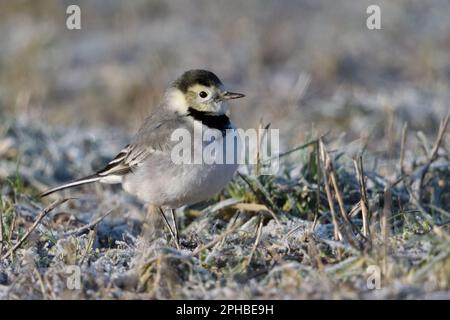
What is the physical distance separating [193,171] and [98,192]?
2.04 meters

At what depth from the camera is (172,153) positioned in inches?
221

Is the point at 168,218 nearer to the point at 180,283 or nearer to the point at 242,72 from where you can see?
the point at 180,283

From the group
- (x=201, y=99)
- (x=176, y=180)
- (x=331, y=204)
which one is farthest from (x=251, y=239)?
(x=201, y=99)

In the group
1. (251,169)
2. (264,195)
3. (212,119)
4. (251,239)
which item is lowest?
(251,239)

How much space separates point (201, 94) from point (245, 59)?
6055mm

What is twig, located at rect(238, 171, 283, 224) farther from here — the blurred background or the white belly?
the blurred background

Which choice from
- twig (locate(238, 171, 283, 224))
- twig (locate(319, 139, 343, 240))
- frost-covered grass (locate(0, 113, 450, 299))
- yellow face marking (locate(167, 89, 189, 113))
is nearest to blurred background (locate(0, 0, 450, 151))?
frost-covered grass (locate(0, 113, 450, 299))

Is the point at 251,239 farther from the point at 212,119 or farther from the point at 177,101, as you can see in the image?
the point at 177,101

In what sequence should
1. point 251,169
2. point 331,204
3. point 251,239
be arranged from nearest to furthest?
point 331,204 < point 251,239 < point 251,169

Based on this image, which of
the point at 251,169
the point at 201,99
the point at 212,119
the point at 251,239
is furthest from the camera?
the point at 251,169

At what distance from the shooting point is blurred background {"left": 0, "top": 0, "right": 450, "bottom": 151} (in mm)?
9477

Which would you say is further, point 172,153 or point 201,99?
point 201,99

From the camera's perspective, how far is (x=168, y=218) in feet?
21.3
